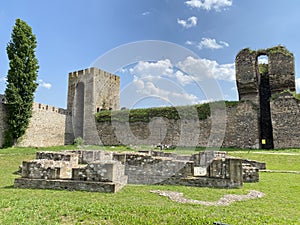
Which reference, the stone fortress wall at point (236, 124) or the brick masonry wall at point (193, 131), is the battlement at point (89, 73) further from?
the brick masonry wall at point (193, 131)

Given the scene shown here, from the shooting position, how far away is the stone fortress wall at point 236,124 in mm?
20031

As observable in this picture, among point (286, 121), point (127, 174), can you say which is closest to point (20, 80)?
point (127, 174)

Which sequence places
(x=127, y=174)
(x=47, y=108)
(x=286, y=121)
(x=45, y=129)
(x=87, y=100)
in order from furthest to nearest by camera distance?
(x=87, y=100) → (x=47, y=108) → (x=45, y=129) → (x=286, y=121) → (x=127, y=174)

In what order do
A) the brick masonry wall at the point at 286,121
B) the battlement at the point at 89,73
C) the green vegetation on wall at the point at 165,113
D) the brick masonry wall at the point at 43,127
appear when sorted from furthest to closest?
the battlement at the point at 89,73 < the green vegetation on wall at the point at 165,113 < the brick masonry wall at the point at 43,127 < the brick masonry wall at the point at 286,121

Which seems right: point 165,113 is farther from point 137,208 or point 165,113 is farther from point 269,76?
point 137,208

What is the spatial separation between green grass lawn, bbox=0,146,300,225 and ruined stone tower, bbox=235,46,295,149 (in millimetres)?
16645

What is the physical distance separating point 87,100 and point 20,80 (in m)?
10.3

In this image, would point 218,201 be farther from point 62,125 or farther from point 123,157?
point 62,125

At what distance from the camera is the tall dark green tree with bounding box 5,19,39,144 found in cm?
2153

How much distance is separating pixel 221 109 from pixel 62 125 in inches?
745

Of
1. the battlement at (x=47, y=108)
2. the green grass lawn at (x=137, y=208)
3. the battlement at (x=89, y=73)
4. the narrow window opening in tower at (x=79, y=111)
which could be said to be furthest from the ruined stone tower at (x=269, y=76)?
the battlement at (x=47, y=108)

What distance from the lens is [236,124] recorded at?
2164cm

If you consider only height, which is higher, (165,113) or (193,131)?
(165,113)

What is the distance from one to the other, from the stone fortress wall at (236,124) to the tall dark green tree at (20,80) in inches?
41.7
